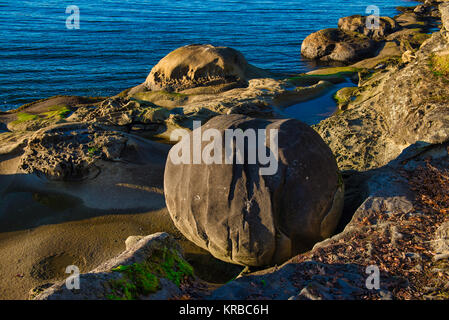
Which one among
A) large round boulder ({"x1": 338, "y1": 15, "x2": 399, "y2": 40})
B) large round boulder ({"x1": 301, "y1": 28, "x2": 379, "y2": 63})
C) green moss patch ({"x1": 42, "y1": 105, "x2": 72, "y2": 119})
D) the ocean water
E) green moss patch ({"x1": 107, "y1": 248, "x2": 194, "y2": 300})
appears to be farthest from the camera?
large round boulder ({"x1": 338, "y1": 15, "x2": 399, "y2": 40})

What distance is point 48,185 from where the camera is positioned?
804cm

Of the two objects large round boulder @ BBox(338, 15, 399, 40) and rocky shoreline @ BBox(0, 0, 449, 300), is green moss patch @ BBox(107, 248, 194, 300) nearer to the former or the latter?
rocky shoreline @ BBox(0, 0, 449, 300)

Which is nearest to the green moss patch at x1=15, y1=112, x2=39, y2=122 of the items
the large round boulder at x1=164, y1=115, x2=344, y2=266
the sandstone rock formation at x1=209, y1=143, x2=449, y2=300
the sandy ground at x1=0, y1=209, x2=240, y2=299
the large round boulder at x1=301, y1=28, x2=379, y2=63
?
the sandy ground at x1=0, y1=209, x2=240, y2=299

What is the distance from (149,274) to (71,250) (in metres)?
2.72

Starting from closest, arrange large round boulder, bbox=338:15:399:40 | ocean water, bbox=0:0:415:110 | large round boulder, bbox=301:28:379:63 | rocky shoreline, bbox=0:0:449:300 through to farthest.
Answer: rocky shoreline, bbox=0:0:449:300 → ocean water, bbox=0:0:415:110 → large round boulder, bbox=301:28:379:63 → large round boulder, bbox=338:15:399:40

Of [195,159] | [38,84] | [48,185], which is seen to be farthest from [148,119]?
[38,84]

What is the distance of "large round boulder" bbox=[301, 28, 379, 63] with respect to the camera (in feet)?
74.0

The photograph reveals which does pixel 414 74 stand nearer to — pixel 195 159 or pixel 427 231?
pixel 427 231

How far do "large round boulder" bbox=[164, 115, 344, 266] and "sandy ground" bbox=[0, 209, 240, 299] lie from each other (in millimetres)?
808

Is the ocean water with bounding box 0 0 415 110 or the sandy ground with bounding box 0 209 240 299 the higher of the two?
the ocean water with bounding box 0 0 415 110

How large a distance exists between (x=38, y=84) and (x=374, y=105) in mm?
15256

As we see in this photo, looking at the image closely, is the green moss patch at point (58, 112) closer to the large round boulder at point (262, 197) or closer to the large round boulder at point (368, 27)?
the large round boulder at point (262, 197)

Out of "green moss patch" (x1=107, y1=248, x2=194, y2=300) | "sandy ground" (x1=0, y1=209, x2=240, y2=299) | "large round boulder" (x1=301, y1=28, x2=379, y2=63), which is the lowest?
"sandy ground" (x1=0, y1=209, x2=240, y2=299)

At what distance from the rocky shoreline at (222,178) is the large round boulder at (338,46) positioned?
851 cm
